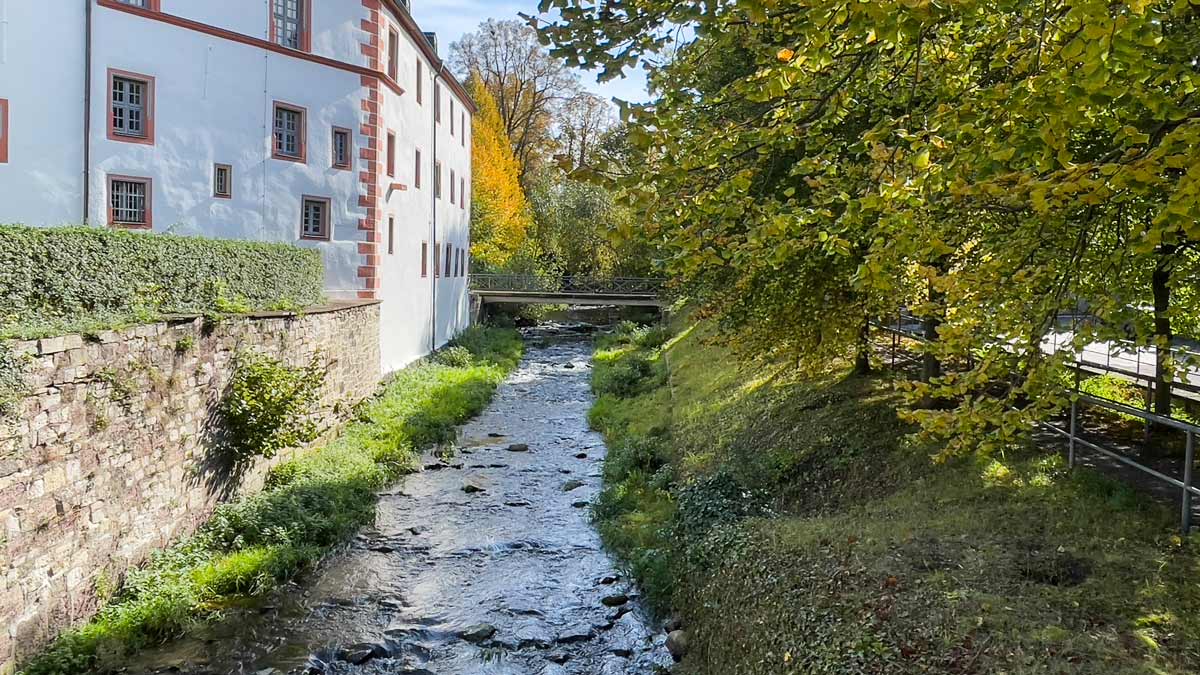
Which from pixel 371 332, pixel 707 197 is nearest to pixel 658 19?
pixel 707 197

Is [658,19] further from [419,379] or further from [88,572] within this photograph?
[419,379]

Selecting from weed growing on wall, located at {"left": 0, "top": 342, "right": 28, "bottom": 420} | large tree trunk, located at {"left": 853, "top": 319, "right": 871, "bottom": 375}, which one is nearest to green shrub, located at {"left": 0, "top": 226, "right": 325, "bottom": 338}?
weed growing on wall, located at {"left": 0, "top": 342, "right": 28, "bottom": 420}

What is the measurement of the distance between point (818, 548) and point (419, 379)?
17810mm

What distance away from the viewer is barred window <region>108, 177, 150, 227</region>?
62.3 ft

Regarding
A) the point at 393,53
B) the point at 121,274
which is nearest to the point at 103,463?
the point at 121,274

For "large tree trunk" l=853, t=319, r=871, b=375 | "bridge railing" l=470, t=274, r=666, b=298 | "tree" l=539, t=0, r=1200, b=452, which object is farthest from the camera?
"bridge railing" l=470, t=274, r=666, b=298

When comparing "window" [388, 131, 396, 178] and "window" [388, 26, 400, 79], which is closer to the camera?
"window" [388, 26, 400, 79]

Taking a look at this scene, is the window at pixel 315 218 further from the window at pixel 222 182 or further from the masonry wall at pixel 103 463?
the masonry wall at pixel 103 463

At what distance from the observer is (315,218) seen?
22094mm

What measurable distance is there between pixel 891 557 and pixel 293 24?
20.2 m

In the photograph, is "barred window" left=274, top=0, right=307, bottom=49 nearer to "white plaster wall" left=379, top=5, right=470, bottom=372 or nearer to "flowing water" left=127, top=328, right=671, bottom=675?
"white plaster wall" left=379, top=5, right=470, bottom=372

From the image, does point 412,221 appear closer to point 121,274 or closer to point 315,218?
point 315,218

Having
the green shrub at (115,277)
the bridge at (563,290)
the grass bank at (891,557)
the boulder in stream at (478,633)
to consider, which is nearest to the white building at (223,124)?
the green shrub at (115,277)

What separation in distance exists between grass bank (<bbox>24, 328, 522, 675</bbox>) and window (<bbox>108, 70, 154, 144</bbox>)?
792cm
